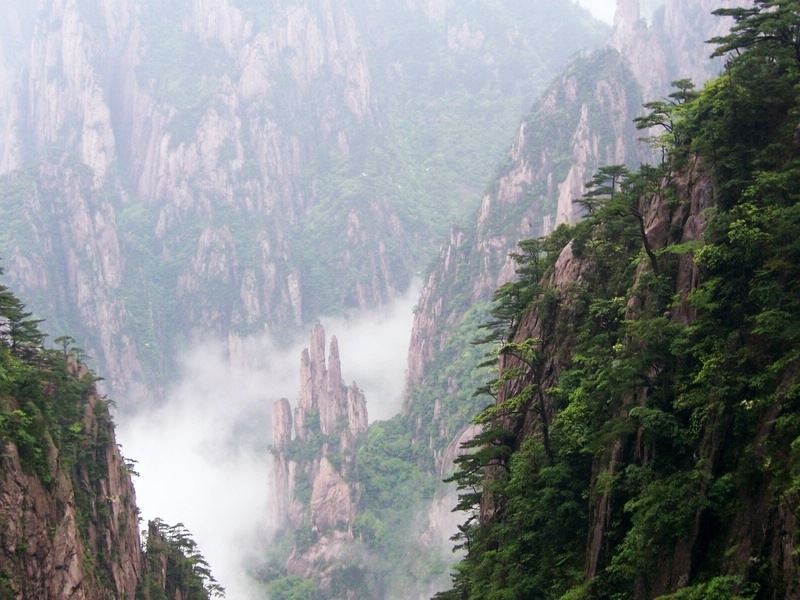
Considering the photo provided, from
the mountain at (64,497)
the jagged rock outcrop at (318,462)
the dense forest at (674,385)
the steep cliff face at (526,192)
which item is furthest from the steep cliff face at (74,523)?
the steep cliff face at (526,192)

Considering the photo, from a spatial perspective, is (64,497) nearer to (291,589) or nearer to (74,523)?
(74,523)

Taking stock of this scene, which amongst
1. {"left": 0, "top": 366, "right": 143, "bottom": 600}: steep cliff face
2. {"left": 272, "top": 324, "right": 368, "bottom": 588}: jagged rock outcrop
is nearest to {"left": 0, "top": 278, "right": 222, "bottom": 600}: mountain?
{"left": 0, "top": 366, "right": 143, "bottom": 600}: steep cliff face

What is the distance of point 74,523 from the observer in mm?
47750

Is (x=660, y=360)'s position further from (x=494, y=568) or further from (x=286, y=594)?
(x=286, y=594)

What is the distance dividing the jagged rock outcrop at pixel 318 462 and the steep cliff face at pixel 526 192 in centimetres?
1314

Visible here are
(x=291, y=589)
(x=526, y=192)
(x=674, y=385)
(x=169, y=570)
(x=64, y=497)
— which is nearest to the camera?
(x=674, y=385)

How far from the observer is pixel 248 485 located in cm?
19512

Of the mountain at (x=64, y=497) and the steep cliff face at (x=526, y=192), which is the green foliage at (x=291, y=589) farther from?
the mountain at (x=64, y=497)

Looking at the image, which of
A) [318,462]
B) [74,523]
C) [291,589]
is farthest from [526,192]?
[74,523]

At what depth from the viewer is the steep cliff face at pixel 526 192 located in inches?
6816

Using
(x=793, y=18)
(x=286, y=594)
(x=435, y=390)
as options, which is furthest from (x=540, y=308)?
(x=435, y=390)

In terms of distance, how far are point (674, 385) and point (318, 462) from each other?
12917 cm

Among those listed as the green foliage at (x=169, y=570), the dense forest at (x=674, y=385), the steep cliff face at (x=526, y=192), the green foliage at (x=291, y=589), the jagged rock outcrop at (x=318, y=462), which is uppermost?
the steep cliff face at (x=526, y=192)

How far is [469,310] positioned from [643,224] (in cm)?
13809
